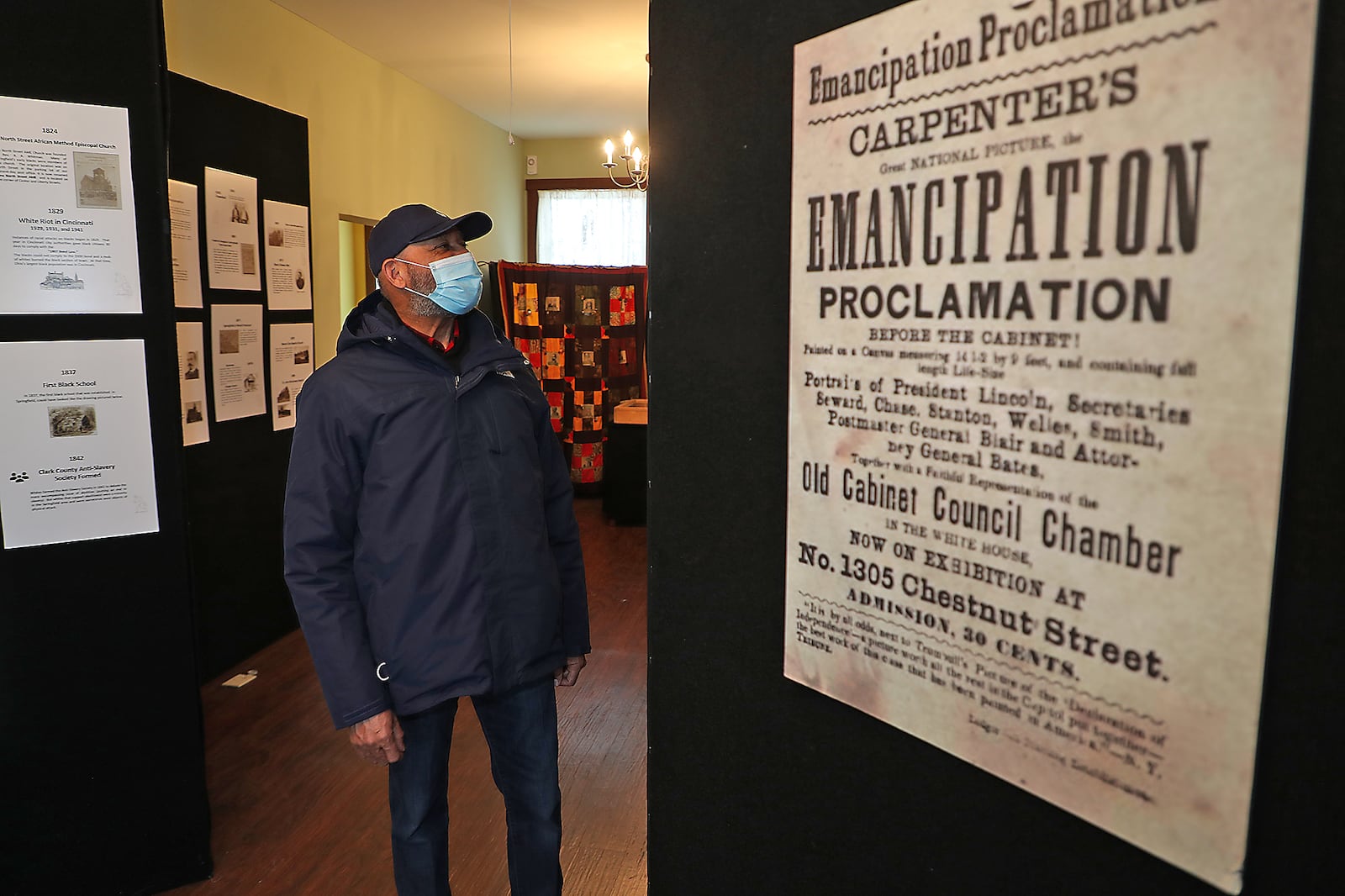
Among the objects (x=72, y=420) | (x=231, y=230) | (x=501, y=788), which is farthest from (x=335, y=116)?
(x=501, y=788)

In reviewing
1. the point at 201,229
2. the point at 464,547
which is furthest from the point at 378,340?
the point at 201,229

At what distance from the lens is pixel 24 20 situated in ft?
5.63

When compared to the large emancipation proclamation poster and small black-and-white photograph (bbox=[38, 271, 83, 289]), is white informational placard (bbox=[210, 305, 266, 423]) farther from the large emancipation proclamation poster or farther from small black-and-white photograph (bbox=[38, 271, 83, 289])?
the large emancipation proclamation poster

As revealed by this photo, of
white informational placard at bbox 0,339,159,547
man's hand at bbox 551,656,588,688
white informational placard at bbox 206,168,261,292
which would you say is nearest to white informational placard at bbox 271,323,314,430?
white informational placard at bbox 206,168,261,292

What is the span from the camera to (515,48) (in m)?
5.15

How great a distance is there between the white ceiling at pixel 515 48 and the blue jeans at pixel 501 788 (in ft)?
9.94

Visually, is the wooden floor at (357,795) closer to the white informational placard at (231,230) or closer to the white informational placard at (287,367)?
the white informational placard at (287,367)

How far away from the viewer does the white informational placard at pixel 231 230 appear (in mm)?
3371

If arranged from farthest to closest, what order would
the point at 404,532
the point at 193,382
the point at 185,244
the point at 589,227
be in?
the point at 589,227
the point at 193,382
the point at 185,244
the point at 404,532

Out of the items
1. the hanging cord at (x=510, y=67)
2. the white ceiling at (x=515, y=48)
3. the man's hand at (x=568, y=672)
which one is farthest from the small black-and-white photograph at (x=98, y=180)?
the hanging cord at (x=510, y=67)

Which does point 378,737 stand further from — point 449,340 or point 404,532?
point 449,340

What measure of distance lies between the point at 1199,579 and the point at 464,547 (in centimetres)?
130

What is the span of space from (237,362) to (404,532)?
243 cm

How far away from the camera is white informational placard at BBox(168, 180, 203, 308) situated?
3.16m
